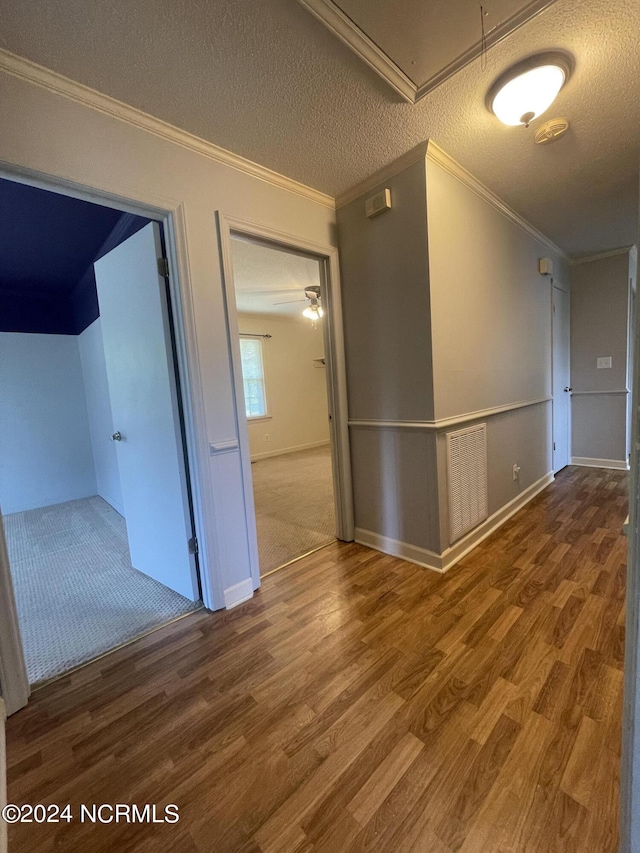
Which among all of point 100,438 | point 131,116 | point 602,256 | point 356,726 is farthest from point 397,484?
point 602,256

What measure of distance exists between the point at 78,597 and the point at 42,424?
2.92 metres

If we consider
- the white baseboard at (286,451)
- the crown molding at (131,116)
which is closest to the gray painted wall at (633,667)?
the crown molding at (131,116)

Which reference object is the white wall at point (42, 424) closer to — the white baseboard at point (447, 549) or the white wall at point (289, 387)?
the white wall at point (289, 387)

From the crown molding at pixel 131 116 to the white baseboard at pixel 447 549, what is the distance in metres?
2.41

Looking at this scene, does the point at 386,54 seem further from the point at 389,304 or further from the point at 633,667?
the point at 633,667

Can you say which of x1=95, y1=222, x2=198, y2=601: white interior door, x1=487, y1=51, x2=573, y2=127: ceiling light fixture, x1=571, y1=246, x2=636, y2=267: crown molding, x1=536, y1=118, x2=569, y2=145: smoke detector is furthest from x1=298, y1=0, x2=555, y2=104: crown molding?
x1=571, y1=246, x2=636, y2=267: crown molding

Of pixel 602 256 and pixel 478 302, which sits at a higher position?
pixel 602 256

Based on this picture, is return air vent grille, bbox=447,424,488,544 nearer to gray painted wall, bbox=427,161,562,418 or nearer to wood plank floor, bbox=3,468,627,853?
gray painted wall, bbox=427,161,562,418

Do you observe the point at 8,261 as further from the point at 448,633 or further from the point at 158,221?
the point at 448,633

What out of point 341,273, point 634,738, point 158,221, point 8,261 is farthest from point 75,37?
point 8,261

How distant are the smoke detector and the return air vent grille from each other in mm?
1655

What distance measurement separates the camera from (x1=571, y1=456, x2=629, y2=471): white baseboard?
3.98 meters

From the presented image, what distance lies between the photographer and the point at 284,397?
256 inches

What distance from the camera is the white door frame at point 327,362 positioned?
192 cm
